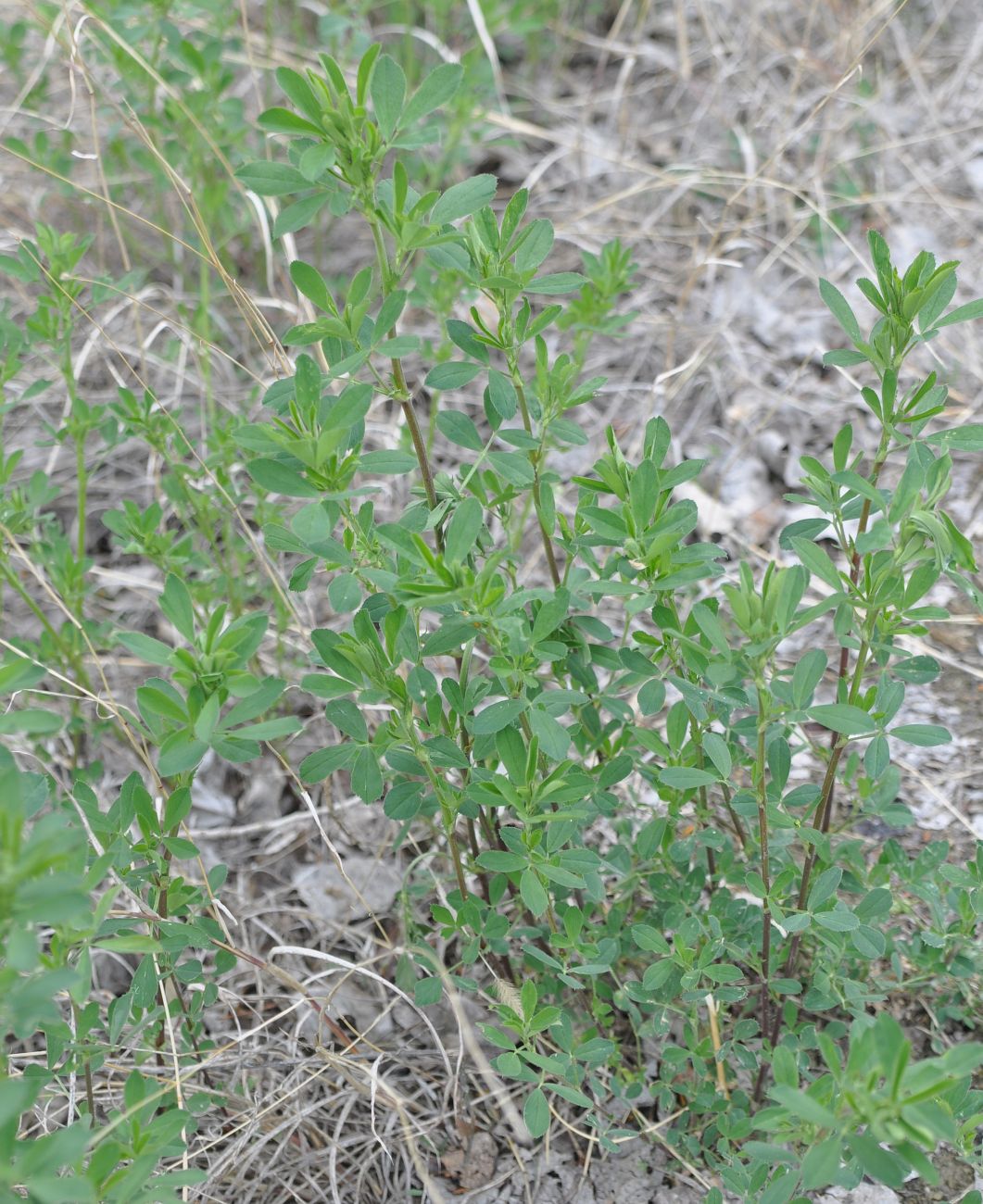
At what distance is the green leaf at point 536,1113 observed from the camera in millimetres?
1677

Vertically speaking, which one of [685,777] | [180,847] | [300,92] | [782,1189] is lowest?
[782,1189]

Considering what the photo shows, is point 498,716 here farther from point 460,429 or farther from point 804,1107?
point 804,1107

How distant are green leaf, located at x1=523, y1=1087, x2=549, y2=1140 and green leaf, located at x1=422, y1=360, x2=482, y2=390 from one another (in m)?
1.09

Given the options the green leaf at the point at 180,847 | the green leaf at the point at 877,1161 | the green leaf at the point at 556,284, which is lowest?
the green leaf at the point at 180,847

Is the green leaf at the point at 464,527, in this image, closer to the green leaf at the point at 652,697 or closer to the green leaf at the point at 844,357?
the green leaf at the point at 652,697

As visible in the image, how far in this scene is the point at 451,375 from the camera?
167 cm

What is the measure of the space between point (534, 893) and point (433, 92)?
1177mm

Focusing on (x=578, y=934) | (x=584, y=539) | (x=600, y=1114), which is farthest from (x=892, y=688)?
(x=600, y=1114)

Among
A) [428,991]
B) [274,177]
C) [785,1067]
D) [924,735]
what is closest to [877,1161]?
[785,1067]

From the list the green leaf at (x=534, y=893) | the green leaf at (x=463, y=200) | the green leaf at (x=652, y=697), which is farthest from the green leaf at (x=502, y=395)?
the green leaf at (x=534, y=893)

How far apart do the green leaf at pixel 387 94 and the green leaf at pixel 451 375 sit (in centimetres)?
33

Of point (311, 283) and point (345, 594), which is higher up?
point (311, 283)

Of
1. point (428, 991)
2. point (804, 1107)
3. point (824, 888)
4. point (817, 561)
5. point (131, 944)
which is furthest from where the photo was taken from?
point (428, 991)

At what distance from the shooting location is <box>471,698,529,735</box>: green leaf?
156 centimetres
